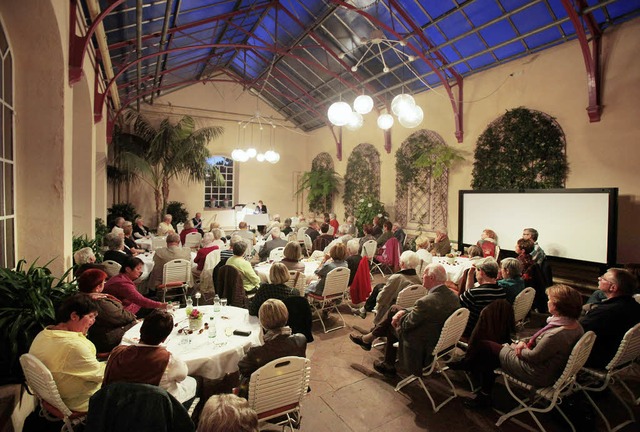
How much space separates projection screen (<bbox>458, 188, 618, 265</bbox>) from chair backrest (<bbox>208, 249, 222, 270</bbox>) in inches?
206

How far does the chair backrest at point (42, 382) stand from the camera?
1.97 metres

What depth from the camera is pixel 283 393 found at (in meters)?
2.30

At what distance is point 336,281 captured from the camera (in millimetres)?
4789

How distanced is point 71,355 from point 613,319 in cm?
408

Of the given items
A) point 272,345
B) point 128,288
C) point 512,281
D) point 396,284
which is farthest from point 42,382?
point 512,281

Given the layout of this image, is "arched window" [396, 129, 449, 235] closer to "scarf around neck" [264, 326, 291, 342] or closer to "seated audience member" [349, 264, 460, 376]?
"seated audience member" [349, 264, 460, 376]

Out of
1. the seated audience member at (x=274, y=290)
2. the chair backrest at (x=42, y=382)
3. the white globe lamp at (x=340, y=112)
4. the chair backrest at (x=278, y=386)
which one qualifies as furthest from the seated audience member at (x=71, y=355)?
the white globe lamp at (x=340, y=112)

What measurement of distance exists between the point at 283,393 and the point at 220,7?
28.5 feet

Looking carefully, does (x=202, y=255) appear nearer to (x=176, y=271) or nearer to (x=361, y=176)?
(x=176, y=271)

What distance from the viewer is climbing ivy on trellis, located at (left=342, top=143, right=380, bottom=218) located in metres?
11.2

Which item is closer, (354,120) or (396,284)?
(396,284)

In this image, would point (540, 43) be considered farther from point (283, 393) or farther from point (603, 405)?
point (283, 393)

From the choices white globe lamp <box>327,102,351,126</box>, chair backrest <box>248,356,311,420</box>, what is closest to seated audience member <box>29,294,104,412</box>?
chair backrest <box>248,356,311,420</box>

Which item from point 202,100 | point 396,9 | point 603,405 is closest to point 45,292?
point 603,405
